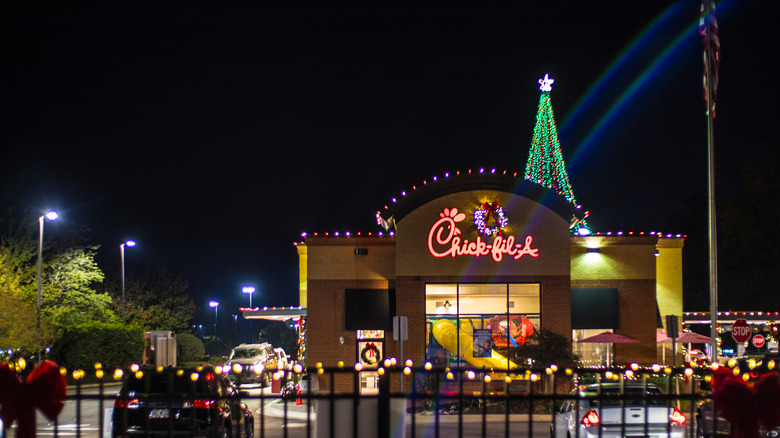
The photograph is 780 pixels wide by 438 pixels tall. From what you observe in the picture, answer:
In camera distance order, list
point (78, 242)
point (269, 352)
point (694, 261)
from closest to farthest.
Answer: point (269, 352), point (78, 242), point (694, 261)

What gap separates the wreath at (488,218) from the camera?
1096 inches

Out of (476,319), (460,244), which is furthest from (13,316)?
(476,319)

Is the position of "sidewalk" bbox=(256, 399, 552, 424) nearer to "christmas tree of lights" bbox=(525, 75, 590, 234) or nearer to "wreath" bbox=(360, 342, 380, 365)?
"wreath" bbox=(360, 342, 380, 365)

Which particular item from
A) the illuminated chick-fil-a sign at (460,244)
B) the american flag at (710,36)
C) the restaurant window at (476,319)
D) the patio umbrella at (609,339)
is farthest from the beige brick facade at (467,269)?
the american flag at (710,36)

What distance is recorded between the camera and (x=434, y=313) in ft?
92.7

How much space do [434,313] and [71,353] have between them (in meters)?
20.7

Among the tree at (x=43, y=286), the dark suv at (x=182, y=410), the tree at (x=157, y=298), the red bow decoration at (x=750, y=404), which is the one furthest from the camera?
the tree at (x=157, y=298)

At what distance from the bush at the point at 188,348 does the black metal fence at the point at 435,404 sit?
931 cm

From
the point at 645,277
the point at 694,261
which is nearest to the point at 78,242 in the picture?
the point at 645,277

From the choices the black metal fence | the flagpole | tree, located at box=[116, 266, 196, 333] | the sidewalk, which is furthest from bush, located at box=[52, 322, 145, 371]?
the flagpole

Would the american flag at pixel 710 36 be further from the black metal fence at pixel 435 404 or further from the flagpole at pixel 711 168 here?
the black metal fence at pixel 435 404

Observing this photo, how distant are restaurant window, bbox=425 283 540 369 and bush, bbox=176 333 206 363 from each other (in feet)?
82.0

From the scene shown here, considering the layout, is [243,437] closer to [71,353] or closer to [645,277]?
[645,277]

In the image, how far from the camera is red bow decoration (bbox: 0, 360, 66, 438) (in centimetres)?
668
